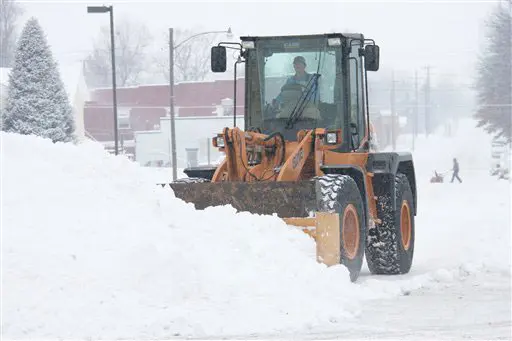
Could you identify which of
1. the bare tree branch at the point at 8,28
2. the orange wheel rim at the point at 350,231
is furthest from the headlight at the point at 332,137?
the bare tree branch at the point at 8,28

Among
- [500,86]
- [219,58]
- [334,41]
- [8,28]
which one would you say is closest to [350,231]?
[334,41]

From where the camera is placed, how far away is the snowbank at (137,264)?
8836mm

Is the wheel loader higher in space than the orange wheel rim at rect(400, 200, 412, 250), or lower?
higher

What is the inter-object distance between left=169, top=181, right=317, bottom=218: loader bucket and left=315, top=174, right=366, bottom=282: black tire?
0.19 m

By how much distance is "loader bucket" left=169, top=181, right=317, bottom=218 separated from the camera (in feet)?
40.0

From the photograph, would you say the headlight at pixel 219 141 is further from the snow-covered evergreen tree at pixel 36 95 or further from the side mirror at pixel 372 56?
the snow-covered evergreen tree at pixel 36 95

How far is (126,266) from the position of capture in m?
9.57

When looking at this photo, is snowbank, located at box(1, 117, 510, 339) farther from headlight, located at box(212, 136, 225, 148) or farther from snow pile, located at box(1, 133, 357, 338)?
headlight, located at box(212, 136, 225, 148)

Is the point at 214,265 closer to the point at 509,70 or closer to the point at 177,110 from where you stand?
the point at 509,70

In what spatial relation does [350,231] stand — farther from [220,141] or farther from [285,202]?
[220,141]

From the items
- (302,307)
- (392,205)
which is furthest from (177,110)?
(302,307)

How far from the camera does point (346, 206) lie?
1235cm

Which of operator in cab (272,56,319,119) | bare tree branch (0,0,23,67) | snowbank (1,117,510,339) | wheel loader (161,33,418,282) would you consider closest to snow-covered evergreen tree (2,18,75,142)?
wheel loader (161,33,418,282)

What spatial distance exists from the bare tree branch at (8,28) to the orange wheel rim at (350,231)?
7242cm
